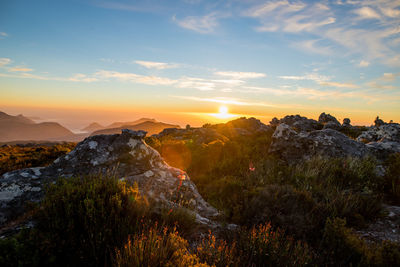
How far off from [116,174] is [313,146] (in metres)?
9.05

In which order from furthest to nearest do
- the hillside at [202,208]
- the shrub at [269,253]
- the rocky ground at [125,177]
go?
the rocky ground at [125,177], the shrub at [269,253], the hillside at [202,208]

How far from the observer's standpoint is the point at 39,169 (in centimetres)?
527

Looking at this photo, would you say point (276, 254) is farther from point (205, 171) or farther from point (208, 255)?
point (205, 171)

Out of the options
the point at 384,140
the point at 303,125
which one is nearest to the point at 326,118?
the point at 303,125

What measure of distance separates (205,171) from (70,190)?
5723 millimetres

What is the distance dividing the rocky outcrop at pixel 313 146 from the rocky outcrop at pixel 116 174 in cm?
600

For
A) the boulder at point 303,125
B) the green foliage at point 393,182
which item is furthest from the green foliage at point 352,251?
the boulder at point 303,125

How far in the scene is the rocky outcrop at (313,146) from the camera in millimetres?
9227

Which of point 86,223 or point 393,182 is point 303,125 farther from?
point 86,223

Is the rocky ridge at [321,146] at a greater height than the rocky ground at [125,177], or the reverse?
the rocky ridge at [321,146]

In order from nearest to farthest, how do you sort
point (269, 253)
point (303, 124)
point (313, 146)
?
point (269, 253), point (313, 146), point (303, 124)

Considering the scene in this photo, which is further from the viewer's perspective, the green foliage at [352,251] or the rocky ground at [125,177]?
the rocky ground at [125,177]

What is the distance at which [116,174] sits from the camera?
5418mm

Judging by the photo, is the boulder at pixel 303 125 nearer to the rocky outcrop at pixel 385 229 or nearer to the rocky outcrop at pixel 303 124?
the rocky outcrop at pixel 303 124
